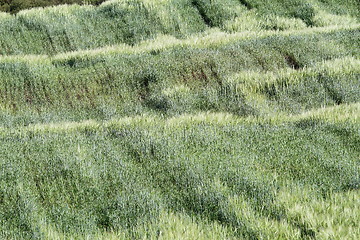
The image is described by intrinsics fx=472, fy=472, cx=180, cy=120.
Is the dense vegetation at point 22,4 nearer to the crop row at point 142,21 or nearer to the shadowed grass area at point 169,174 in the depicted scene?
the crop row at point 142,21

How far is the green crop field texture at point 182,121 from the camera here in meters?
4.41

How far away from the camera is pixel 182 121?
6.94 m

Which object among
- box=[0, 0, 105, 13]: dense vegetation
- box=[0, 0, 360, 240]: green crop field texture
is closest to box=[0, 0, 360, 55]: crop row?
box=[0, 0, 360, 240]: green crop field texture

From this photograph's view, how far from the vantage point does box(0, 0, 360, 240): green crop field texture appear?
4.41 m

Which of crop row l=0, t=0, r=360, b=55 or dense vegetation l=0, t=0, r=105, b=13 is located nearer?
crop row l=0, t=0, r=360, b=55

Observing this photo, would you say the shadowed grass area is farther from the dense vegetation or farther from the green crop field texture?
the dense vegetation

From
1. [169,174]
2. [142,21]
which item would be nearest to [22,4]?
[142,21]

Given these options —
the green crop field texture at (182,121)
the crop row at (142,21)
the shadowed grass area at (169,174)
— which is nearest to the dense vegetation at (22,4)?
the crop row at (142,21)

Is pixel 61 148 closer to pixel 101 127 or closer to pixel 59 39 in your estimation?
pixel 101 127

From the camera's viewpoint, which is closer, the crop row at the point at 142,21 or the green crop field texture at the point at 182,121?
the green crop field texture at the point at 182,121

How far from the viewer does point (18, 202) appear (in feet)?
15.7

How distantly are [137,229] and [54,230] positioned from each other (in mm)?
774

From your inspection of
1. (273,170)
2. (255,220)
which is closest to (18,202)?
(255,220)

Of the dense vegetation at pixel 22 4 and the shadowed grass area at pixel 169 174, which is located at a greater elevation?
the shadowed grass area at pixel 169 174
